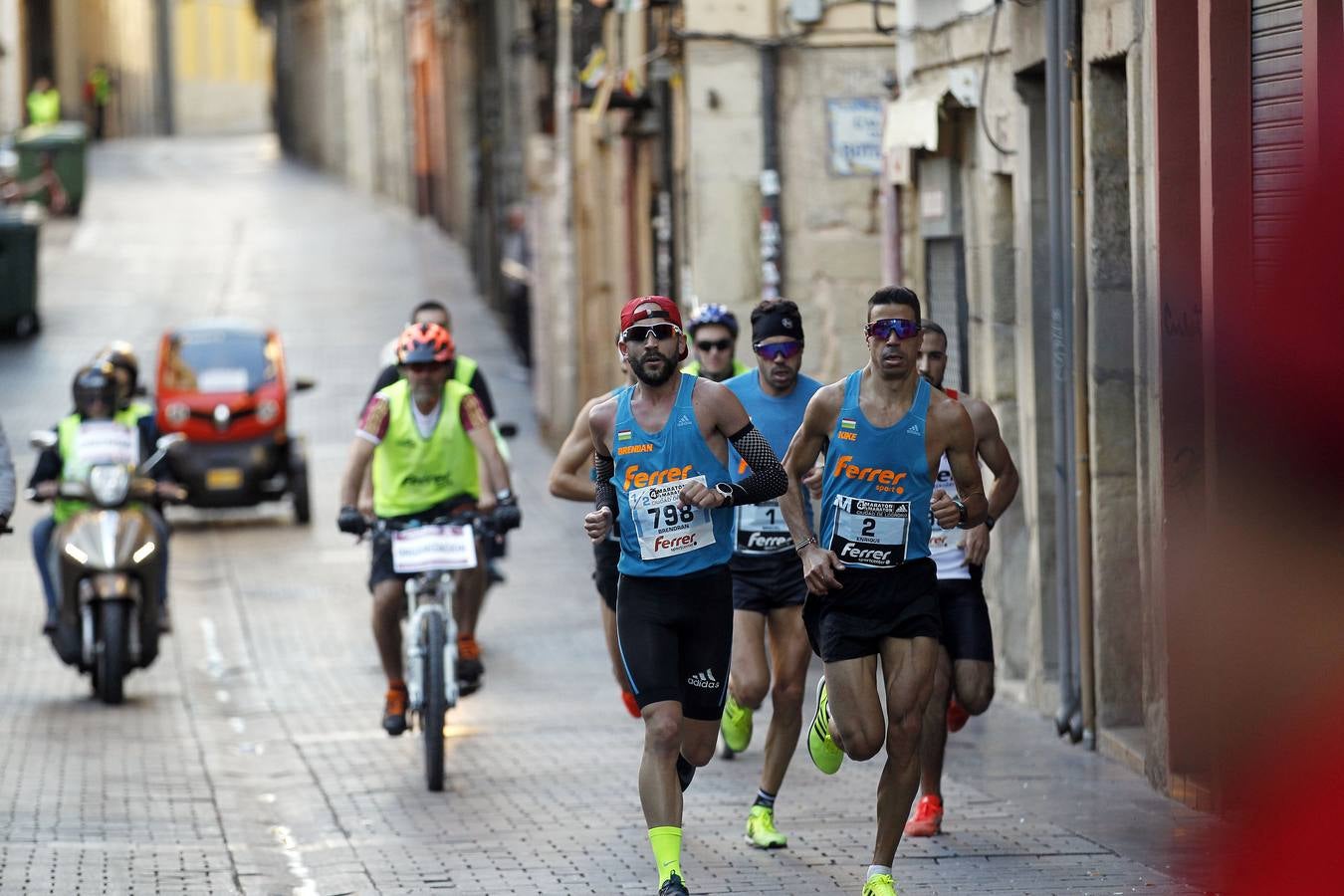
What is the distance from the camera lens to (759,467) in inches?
269

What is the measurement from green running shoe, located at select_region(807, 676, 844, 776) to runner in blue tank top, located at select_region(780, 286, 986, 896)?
289 mm

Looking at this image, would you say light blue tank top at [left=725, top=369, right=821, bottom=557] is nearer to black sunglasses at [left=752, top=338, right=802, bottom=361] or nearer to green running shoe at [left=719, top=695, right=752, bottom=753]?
black sunglasses at [left=752, top=338, right=802, bottom=361]

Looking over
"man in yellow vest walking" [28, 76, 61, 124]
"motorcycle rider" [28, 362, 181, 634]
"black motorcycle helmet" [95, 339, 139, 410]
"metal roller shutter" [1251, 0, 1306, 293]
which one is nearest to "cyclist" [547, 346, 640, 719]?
"metal roller shutter" [1251, 0, 1306, 293]

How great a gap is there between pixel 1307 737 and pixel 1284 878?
0.14 m

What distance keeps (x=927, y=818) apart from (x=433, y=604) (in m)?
2.59

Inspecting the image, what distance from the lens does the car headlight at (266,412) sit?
20578 mm

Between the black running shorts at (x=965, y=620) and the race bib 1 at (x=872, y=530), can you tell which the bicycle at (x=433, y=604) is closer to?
the black running shorts at (x=965, y=620)

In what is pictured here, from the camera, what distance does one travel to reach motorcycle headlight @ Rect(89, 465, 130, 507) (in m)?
11.9

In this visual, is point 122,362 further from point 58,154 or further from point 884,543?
point 58,154

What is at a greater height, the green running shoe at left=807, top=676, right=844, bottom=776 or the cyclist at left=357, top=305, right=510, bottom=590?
the cyclist at left=357, top=305, right=510, bottom=590

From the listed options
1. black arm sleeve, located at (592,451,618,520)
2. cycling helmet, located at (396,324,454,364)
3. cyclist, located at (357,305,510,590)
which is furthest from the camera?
cyclist, located at (357,305,510,590)

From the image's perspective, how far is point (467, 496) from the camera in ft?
32.9

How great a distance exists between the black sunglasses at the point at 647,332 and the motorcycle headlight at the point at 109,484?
589cm

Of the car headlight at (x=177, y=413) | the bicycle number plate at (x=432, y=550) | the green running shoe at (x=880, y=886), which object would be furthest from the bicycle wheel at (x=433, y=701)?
the car headlight at (x=177, y=413)
